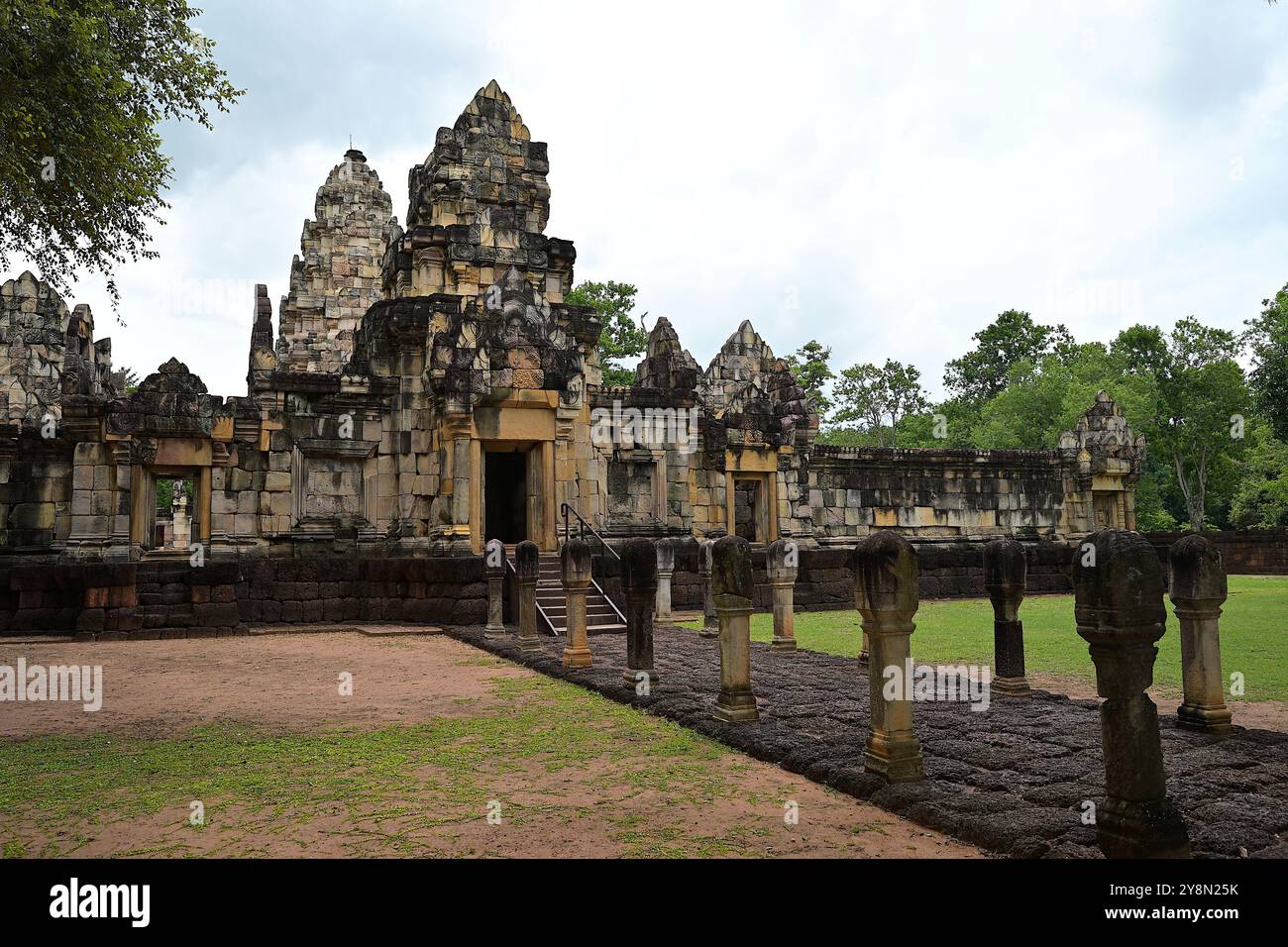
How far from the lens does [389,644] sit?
12.9 meters

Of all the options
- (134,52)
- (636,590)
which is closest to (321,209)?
(134,52)

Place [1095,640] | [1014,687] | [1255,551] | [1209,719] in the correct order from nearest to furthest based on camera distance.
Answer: [1095,640]
[1209,719]
[1014,687]
[1255,551]

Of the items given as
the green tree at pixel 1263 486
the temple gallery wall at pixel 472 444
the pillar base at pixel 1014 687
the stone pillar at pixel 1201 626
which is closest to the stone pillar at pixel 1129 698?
the stone pillar at pixel 1201 626

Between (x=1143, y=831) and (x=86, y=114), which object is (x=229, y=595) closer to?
(x=86, y=114)

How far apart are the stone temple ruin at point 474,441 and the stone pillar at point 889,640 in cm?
1099

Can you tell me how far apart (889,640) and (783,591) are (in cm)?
579

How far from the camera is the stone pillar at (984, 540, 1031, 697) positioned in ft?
24.9

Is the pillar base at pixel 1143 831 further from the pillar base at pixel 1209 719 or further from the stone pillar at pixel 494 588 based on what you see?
the stone pillar at pixel 494 588

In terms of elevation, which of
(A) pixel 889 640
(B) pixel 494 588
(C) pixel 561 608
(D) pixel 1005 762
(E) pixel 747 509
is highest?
(E) pixel 747 509

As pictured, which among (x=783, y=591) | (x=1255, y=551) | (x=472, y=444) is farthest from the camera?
(x=1255, y=551)

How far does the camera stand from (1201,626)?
6188mm

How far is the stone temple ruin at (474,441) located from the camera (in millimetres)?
15648

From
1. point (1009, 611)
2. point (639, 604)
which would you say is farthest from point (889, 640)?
point (639, 604)
